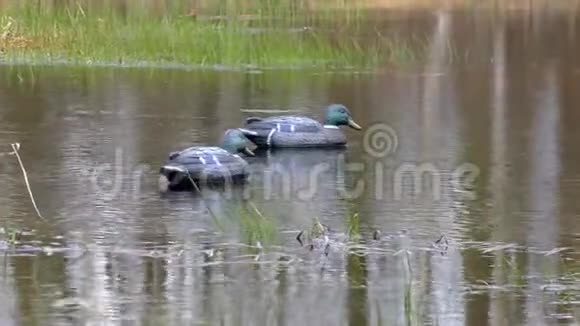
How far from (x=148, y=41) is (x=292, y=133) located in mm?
7339

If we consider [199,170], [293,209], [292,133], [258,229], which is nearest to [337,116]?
[292,133]

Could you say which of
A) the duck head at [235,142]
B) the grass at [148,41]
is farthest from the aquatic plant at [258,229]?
the grass at [148,41]

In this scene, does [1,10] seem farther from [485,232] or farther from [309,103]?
[485,232]

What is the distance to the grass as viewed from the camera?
750 inches

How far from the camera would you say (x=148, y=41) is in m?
19.2

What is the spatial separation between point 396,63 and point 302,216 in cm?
1089

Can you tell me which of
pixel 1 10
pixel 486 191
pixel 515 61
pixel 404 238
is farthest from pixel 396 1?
pixel 404 238

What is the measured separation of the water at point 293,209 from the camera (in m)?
7.03

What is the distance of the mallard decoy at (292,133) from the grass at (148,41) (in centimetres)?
654

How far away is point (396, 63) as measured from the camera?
786 inches

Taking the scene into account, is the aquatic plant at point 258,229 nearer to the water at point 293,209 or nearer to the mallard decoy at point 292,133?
the water at point 293,209

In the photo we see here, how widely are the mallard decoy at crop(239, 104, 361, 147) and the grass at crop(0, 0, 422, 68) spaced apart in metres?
6.54

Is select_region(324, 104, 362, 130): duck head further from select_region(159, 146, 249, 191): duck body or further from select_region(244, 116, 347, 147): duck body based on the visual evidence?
select_region(159, 146, 249, 191): duck body

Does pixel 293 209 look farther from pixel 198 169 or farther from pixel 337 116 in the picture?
pixel 337 116
